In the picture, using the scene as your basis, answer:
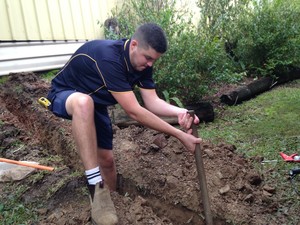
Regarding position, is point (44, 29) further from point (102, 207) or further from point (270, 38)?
point (102, 207)

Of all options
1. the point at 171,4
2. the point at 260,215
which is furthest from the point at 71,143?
the point at 171,4

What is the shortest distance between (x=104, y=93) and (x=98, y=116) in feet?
1.07

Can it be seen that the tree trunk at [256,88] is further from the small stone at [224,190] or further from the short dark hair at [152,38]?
the short dark hair at [152,38]

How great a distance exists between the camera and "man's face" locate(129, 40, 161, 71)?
8.23 feet

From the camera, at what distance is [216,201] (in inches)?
108

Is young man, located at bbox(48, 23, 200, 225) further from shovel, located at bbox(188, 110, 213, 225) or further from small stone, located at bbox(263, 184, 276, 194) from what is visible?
small stone, located at bbox(263, 184, 276, 194)

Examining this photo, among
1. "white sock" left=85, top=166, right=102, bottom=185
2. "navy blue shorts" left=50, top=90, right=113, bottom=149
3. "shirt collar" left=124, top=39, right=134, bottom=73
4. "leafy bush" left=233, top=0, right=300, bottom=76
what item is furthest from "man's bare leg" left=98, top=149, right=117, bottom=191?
"leafy bush" left=233, top=0, right=300, bottom=76

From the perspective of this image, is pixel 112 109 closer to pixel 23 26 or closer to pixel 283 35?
pixel 23 26

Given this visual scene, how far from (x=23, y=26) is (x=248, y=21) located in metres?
4.40

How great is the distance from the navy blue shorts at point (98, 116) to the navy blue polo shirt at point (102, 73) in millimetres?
114

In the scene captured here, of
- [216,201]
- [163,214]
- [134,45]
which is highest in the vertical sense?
[134,45]

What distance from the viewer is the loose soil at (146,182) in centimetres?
267

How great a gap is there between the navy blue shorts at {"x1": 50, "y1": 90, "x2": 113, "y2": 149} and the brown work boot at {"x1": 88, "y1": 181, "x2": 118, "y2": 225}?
0.59m

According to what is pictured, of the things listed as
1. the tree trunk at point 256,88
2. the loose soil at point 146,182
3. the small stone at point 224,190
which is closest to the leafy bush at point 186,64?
the tree trunk at point 256,88
